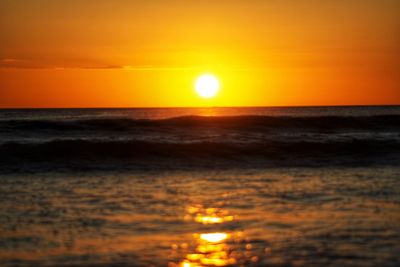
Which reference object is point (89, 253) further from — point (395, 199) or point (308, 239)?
point (395, 199)

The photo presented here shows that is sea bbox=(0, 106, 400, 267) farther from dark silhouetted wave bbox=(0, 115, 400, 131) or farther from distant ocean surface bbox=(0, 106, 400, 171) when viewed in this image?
dark silhouetted wave bbox=(0, 115, 400, 131)

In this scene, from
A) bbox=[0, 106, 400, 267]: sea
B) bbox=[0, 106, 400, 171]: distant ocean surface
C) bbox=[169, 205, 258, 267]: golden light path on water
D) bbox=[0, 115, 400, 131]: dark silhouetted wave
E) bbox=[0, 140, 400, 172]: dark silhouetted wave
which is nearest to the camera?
bbox=[169, 205, 258, 267]: golden light path on water

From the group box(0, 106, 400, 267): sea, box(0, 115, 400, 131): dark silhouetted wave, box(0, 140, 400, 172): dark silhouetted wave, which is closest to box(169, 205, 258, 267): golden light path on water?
box(0, 106, 400, 267): sea

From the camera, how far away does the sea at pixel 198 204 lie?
309 inches

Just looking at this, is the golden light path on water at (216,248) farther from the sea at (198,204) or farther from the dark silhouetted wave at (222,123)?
the dark silhouetted wave at (222,123)

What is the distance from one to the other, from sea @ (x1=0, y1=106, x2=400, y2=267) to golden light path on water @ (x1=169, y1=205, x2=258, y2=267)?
0.6 inches

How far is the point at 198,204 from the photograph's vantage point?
1120cm

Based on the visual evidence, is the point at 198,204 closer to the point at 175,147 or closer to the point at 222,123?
the point at 175,147

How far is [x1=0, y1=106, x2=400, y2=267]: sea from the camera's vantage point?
25.7ft

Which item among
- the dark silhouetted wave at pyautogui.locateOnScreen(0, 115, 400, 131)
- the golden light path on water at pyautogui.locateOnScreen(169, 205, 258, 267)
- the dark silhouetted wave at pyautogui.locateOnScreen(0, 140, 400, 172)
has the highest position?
the dark silhouetted wave at pyautogui.locateOnScreen(0, 115, 400, 131)

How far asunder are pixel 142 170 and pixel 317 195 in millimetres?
6791

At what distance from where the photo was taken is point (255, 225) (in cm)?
935

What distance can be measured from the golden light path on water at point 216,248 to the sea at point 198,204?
0.6 inches

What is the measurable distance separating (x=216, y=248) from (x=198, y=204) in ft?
10.1
